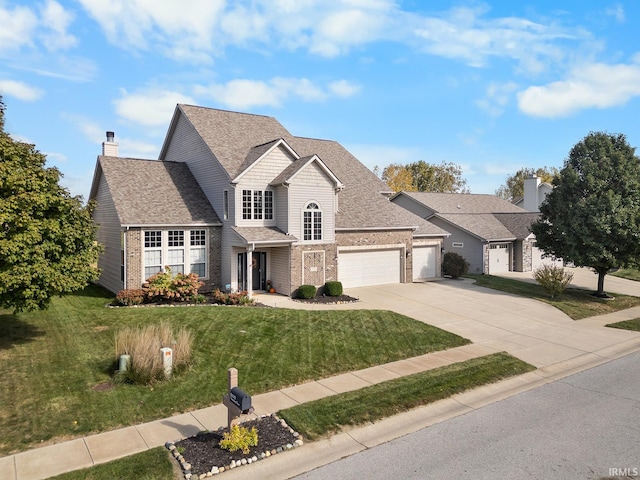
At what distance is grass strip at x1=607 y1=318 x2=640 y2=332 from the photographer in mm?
17594

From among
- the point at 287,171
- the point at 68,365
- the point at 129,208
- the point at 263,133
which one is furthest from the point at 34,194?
the point at 263,133

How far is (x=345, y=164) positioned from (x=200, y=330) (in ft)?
65.6

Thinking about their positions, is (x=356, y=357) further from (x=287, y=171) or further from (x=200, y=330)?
(x=287, y=171)

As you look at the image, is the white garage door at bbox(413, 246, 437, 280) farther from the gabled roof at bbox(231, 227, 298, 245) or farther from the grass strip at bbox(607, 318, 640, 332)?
the grass strip at bbox(607, 318, 640, 332)

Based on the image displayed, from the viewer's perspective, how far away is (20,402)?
9.00 m

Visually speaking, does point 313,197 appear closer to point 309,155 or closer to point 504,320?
point 309,155

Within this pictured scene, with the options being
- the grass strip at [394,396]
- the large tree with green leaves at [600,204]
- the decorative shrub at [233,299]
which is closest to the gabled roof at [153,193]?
the decorative shrub at [233,299]

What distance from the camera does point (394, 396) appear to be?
9.99 meters

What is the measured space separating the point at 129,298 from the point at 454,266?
2038 cm

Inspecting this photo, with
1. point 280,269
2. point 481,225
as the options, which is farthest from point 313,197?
point 481,225

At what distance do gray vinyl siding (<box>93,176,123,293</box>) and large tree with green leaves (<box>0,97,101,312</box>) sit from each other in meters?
8.45

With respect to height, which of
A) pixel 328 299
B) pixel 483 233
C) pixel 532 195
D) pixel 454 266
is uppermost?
pixel 532 195

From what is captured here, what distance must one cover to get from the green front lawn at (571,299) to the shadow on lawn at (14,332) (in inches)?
839

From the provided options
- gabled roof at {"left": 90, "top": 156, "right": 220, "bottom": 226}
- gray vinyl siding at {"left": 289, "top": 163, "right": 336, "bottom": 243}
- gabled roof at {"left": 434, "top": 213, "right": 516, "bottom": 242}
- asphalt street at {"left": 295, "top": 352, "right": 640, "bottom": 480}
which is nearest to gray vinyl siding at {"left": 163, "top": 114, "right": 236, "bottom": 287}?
gabled roof at {"left": 90, "top": 156, "right": 220, "bottom": 226}
